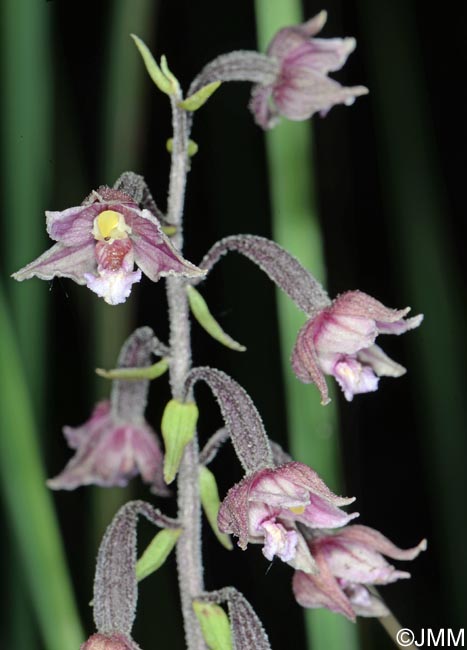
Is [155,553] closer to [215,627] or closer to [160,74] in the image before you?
[215,627]

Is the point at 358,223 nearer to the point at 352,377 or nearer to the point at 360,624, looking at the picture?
the point at 360,624

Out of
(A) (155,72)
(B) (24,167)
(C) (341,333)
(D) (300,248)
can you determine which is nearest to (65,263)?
(A) (155,72)

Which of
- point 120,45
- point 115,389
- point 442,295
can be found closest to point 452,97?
point 442,295

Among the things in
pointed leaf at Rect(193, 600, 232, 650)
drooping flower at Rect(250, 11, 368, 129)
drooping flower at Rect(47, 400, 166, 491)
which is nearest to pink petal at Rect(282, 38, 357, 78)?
drooping flower at Rect(250, 11, 368, 129)

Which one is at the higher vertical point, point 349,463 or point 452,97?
point 452,97

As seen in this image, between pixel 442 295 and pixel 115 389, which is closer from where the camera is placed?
pixel 115 389

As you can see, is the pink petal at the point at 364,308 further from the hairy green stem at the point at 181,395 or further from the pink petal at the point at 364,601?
the pink petal at the point at 364,601
